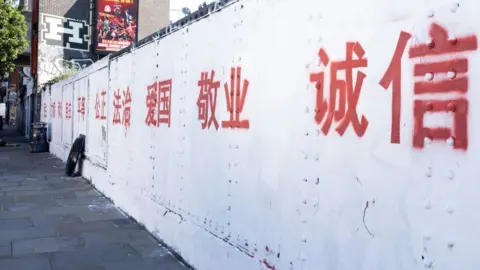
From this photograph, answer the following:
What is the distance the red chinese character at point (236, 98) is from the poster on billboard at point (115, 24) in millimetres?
23775

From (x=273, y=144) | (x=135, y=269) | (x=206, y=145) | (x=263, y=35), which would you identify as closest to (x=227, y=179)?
(x=206, y=145)

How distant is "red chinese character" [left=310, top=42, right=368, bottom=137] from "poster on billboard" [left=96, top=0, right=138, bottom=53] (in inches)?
985

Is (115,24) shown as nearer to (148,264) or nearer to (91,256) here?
(91,256)

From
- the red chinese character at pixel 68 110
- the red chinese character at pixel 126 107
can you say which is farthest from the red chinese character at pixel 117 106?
the red chinese character at pixel 68 110

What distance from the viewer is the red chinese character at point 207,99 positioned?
4090 mm

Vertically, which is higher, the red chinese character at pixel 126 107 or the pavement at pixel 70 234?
the red chinese character at pixel 126 107

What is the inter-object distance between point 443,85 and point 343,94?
64cm

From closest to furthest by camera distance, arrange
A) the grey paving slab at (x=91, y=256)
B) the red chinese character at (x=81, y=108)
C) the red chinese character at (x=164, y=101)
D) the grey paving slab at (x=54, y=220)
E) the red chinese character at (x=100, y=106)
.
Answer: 1. the grey paving slab at (x=91, y=256)
2. the red chinese character at (x=164, y=101)
3. the grey paving slab at (x=54, y=220)
4. the red chinese character at (x=100, y=106)
5. the red chinese character at (x=81, y=108)

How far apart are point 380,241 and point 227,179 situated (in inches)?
69.2

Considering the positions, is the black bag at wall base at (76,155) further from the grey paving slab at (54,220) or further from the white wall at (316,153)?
the white wall at (316,153)

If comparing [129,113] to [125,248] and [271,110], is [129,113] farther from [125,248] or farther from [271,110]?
[271,110]

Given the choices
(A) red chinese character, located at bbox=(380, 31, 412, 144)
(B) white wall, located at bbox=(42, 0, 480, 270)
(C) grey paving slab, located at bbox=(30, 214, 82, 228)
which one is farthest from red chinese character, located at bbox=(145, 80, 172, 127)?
(A) red chinese character, located at bbox=(380, 31, 412, 144)

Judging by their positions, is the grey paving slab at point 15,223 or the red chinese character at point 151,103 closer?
the red chinese character at point 151,103

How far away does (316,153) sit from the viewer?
107 inches
